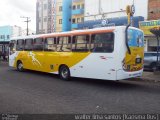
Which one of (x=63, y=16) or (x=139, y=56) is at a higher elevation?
(x=63, y=16)

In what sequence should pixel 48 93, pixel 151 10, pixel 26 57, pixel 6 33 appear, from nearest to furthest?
pixel 48 93 → pixel 26 57 → pixel 151 10 → pixel 6 33

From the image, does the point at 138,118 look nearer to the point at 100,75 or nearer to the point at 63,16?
the point at 100,75

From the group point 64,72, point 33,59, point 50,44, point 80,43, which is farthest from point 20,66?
point 80,43

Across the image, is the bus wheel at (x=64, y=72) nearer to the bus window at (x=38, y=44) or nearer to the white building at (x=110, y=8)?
the bus window at (x=38, y=44)

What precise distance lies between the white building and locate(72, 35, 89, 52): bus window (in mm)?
22521

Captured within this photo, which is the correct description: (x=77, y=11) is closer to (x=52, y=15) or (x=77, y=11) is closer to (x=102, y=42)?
(x=52, y=15)

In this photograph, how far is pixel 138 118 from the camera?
6.98 m

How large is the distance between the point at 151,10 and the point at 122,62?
79.4 feet

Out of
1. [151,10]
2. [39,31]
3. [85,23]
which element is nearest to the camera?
[151,10]

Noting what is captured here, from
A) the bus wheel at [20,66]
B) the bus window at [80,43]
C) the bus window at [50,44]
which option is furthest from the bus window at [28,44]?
the bus window at [80,43]

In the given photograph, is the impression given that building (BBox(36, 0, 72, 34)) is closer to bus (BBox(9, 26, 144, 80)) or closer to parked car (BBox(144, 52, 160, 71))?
parked car (BBox(144, 52, 160, 71))

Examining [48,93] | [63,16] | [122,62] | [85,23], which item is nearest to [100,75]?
[122,62]

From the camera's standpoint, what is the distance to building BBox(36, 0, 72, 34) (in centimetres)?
5959

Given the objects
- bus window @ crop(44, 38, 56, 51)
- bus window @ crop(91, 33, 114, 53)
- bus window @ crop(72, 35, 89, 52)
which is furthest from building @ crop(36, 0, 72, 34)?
bus window @ crop(91, 33, 114, 53)
